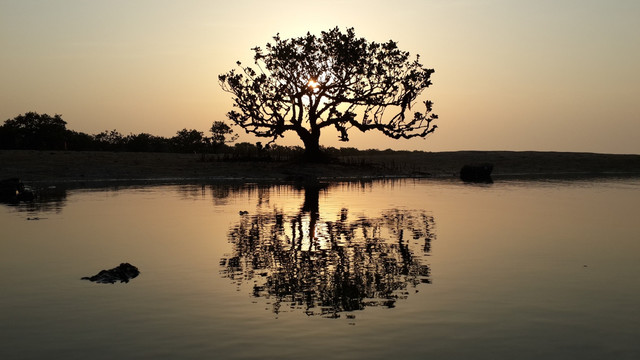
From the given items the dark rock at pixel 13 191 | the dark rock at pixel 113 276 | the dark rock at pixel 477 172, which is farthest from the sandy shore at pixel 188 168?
the dark rock at pixel 113 276

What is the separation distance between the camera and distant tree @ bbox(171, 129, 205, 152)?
111562 mm

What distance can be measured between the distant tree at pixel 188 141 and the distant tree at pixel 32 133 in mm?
19895

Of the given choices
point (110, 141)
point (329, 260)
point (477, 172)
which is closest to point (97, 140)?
point (110, 141)

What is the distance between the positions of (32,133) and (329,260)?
300ft

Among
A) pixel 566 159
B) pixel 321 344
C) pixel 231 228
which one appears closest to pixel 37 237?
pixel 231 228

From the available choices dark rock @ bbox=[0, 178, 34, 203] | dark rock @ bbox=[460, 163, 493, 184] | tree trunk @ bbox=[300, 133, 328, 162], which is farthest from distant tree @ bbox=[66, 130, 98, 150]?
dark rock @ bbox=[0, 178, 34, 203]

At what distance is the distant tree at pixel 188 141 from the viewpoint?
111562 millimetres

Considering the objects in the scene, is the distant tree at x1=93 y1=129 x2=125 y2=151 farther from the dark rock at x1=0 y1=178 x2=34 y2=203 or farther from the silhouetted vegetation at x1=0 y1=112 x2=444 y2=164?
the dark rock at x1=0 y1=178 x2=34 y2=203

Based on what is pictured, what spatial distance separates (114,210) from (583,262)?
63.6ft

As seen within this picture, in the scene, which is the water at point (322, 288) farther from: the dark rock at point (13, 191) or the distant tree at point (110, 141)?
the distant tree at point (110, 141)

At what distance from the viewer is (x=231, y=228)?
21562 mm

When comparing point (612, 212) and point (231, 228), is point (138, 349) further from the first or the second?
point (612, 212)

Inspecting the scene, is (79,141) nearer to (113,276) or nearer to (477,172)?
(477,172)

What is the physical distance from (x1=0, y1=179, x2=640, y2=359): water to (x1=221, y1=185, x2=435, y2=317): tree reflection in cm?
5
